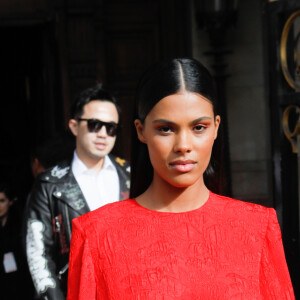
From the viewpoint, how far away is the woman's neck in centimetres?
189

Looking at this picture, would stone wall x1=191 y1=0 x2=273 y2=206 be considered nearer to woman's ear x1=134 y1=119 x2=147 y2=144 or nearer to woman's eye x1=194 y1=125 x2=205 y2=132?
woman's ear x1=134 y1=119 x2=147 y2=144

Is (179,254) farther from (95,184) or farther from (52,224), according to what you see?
(95,184)

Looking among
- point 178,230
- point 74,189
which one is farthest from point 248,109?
point 178,230

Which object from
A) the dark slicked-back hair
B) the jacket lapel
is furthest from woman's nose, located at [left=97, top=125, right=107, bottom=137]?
the dark slicked-back hair

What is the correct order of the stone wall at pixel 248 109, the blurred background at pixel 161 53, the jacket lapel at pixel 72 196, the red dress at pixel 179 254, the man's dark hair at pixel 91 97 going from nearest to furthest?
the red dress at pixel 179 254 → the jacket lapel at pixel 72 196 → the man's dark hair at pixel 91 97 → the blurred background at pixel 161 53 → the stone wall at pixel 248 109

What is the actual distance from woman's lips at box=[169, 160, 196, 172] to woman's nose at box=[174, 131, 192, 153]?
3 centimetres

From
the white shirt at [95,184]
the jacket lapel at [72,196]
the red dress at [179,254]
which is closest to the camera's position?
the red dress at [179,254]

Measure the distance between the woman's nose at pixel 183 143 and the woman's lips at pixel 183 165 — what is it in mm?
34

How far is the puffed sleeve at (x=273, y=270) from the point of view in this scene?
1846 mm

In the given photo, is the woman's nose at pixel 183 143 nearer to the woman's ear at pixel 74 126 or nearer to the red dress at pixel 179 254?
the red dress at pixel 179 254

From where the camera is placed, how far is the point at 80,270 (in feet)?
6.14

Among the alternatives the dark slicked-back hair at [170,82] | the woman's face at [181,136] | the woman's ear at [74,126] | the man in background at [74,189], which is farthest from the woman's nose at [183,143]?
the woman's ear at [74,126]

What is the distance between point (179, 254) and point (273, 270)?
279mm

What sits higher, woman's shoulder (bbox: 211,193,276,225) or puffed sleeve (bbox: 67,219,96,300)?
woman's shoulder (bbox: 211,193,276,225)
